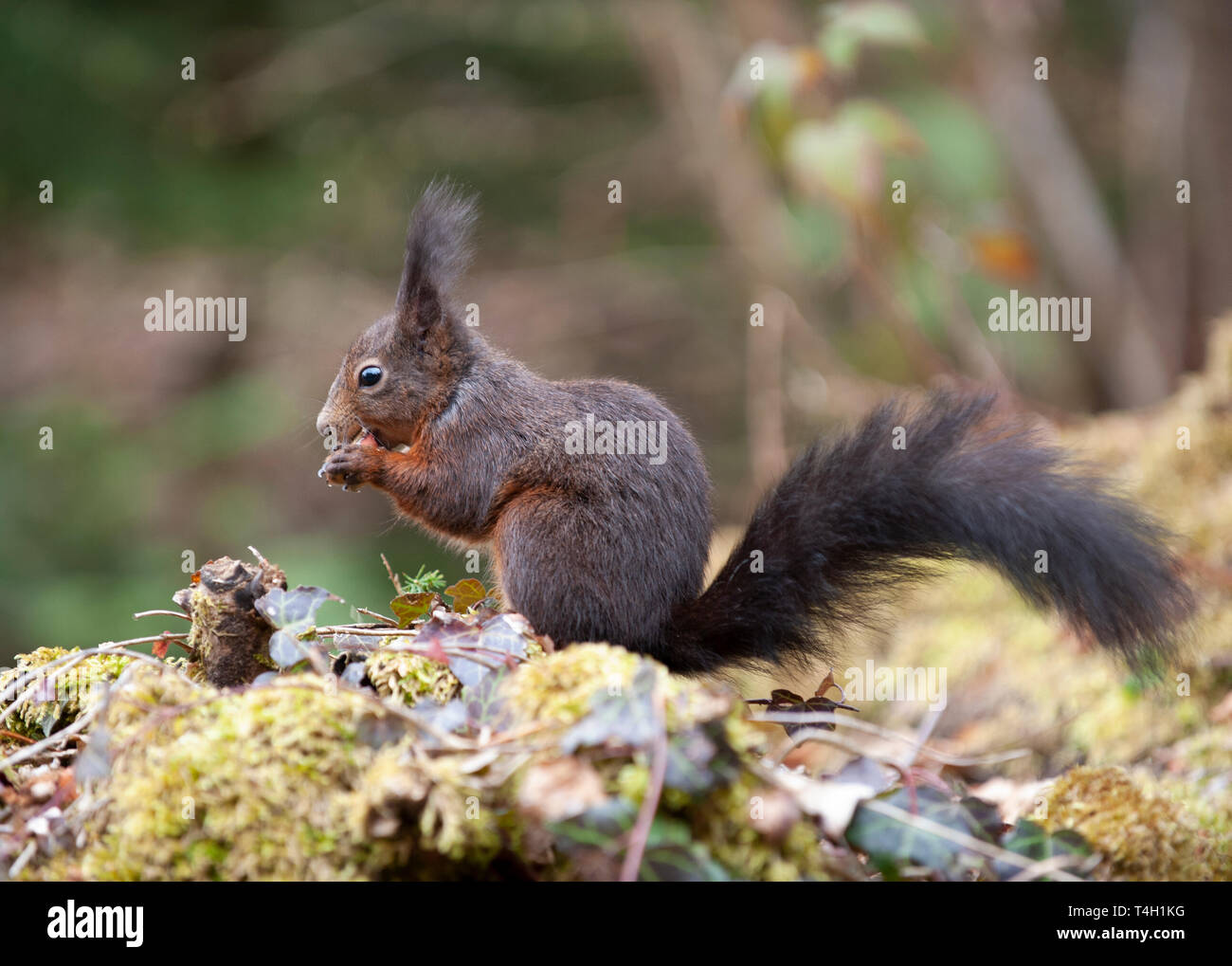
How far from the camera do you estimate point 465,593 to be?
7.38ft

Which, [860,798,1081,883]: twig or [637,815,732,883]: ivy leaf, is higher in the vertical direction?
[637,815,732,883]: ivy leaf

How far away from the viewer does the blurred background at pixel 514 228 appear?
6.54 meters

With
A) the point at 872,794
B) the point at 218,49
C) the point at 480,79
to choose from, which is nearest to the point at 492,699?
the point at 872,794

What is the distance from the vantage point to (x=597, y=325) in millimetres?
8836

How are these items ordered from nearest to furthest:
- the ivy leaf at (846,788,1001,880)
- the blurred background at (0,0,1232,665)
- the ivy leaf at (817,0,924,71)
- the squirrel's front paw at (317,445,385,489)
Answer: the ivy leaf at (846,788,1001,880)
the squirrel's front paw at (317,445,385,489)
the ivy leaf at (817,0,924,71)
the blurred background at (0,0,1232,665)

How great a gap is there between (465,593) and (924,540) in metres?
0.89

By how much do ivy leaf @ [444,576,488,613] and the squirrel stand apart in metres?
0.06

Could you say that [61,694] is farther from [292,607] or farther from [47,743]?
[292,607]

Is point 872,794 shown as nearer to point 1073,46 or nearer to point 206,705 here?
point 206,705

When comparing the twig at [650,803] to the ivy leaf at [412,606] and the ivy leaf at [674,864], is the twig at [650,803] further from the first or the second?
the ivy leaf at [412,606]

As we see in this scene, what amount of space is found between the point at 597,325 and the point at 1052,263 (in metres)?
3.35

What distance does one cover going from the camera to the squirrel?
1964 millimetres

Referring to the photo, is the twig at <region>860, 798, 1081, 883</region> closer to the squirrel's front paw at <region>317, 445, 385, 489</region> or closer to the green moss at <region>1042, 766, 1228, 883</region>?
the green moss at <region>1042, 766, 1228, 883</region>

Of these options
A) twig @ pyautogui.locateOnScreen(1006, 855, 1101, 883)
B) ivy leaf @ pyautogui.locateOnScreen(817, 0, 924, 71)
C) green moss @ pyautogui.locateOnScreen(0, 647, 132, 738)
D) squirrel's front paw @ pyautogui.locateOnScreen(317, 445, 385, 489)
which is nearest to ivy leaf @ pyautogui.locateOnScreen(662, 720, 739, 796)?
twig @ pyautogui.locateOnScreen(1006, 855, 1101, 883)
